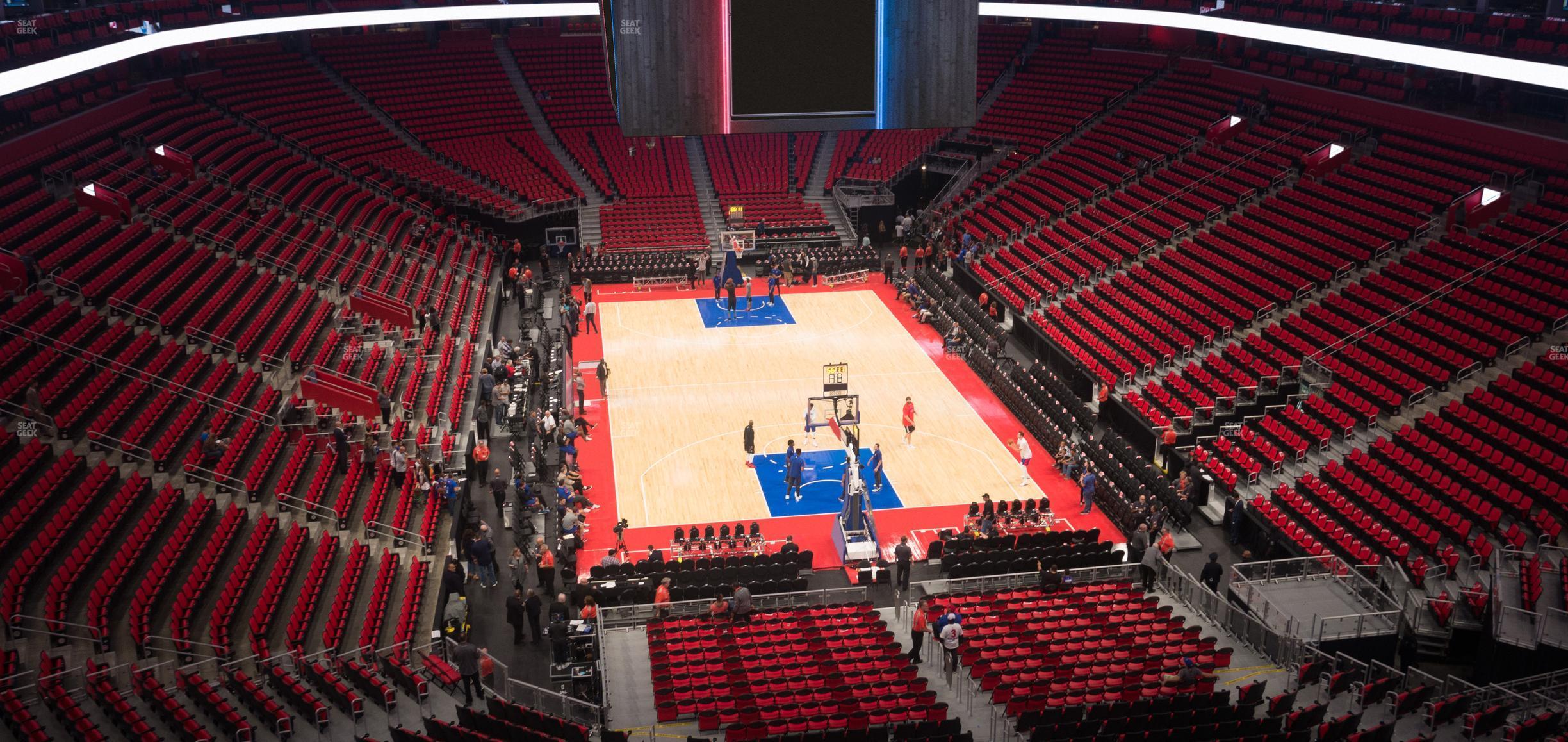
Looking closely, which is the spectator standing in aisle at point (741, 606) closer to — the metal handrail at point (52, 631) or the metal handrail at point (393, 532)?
the metal handrail at point (393, 532)

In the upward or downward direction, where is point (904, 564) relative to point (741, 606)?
upward

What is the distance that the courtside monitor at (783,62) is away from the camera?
17.9 metres

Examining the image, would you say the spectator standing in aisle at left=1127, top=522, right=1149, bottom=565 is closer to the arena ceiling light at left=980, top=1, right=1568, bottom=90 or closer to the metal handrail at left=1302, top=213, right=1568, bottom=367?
the metal handrail at left=1302, top=213, right=1568, bottom=367

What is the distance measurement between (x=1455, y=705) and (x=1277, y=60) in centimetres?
2802

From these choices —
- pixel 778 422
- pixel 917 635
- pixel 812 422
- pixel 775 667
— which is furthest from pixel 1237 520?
pixel 778 422

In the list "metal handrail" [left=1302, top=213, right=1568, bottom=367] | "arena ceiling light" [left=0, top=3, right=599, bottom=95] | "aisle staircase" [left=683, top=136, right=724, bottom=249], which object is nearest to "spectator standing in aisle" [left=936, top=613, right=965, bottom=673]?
"metal handrail" [left=1302, top=213, right=1568, bottom=367]

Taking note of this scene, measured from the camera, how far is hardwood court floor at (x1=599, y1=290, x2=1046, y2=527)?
23578 millimetres

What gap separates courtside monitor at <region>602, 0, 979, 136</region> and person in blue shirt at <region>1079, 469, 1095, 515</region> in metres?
7.59

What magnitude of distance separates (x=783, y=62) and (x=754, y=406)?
10927 mm

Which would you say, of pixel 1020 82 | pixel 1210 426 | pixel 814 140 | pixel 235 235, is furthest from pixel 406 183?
pixel 1210 426

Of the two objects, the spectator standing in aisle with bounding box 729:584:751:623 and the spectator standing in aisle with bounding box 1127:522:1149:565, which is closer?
the spectator standing in aisle with bounding box 729:584:751:623

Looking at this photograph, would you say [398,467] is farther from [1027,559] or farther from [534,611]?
[1027,559]

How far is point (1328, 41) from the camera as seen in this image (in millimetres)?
31500

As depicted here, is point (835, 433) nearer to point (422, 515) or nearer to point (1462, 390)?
point (422, 515)
